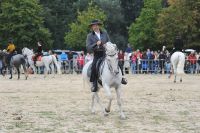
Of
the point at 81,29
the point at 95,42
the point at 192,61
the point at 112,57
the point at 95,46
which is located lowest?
the point at 192,61

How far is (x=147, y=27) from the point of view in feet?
244

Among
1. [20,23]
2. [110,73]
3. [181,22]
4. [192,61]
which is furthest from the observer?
[20,23]

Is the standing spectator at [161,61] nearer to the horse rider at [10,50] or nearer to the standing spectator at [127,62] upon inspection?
the standing spectator at [127,62]

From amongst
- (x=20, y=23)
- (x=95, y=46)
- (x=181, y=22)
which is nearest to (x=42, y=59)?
(x=95, y=46)

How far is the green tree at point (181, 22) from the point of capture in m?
64.3

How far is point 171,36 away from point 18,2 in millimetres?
→ 20296

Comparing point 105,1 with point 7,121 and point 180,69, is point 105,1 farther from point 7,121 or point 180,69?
Answer: point 7,121

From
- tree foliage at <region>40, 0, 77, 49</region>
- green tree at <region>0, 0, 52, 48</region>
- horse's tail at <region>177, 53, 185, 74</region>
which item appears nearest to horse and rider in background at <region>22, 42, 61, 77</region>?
horse's tail at <region>177, 53, 185, 74</region>

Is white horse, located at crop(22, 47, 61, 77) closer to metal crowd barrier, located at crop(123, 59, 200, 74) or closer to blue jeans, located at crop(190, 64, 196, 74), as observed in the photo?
metal crowd barrier, located at crop(123, 59, 200, 74)

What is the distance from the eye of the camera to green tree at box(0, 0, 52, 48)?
6906cm

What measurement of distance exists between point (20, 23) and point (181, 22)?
20.7 metres

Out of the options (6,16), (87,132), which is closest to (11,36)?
(6,16)

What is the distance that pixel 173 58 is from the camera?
28.5 m

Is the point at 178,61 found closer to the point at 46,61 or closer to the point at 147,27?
the point at 46,61
